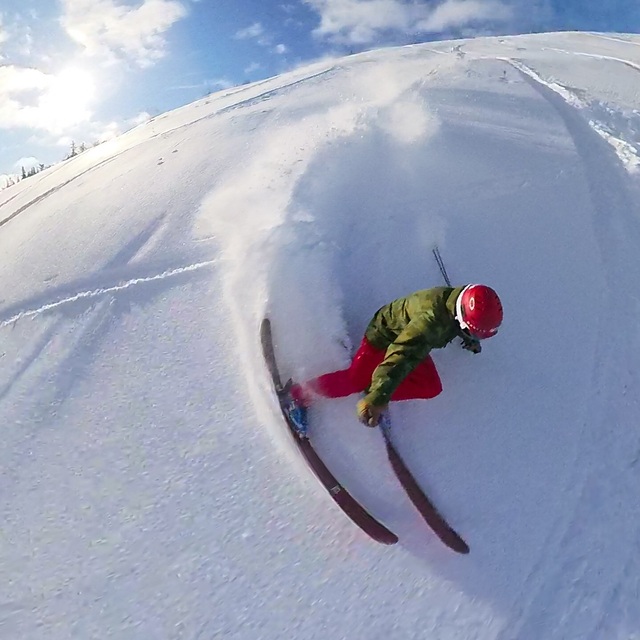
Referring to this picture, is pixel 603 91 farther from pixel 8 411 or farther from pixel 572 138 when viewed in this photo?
pixel 8 411

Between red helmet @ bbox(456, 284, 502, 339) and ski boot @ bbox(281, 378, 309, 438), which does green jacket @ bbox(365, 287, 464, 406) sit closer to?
red helmet @ bbox(456, 284, 502, 339)

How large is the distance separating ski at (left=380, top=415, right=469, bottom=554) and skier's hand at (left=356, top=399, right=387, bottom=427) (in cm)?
31

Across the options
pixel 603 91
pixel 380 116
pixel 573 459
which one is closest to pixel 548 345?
pixel 573 459

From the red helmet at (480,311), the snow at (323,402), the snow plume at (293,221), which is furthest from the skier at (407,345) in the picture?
the snow plume at (293,221)

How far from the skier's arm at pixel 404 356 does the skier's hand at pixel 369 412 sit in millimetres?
79

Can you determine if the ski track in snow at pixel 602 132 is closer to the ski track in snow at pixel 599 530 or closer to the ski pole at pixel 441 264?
the ski track in snow at pixel 599 530

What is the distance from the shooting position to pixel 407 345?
318 centimetres

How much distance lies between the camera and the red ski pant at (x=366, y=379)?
362 centimetres

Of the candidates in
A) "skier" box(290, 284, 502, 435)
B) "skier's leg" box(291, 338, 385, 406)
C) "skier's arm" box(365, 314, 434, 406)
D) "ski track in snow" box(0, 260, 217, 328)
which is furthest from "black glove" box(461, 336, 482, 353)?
"ski track in snow" box(0, 260, 217, 328)

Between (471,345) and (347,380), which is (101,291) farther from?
(471,345)

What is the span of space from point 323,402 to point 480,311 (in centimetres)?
130

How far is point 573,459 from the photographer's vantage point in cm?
346

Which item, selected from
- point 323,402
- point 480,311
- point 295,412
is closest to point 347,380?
point 323,402

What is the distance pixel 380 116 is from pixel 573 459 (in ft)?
16.1
